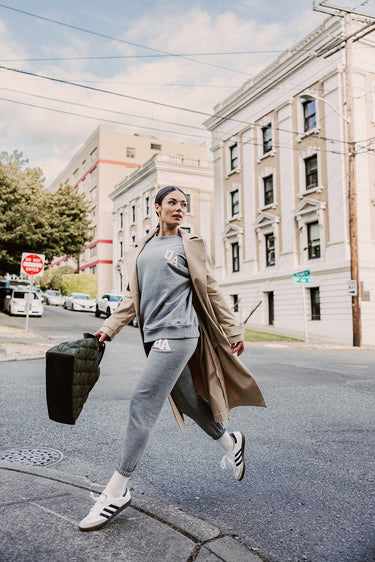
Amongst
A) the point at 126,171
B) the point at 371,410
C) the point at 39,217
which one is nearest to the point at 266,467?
the point at 371,410

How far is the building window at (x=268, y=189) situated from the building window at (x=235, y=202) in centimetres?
276

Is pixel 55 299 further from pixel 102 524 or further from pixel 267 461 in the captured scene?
pixel 102 524

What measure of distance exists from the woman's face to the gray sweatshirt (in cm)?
15

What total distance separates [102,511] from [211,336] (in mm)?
1207

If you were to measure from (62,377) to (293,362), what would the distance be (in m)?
9.47

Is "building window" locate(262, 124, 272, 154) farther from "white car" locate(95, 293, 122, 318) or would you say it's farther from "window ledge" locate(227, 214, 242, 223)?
"white car" locate(95, 293, 122, 318)

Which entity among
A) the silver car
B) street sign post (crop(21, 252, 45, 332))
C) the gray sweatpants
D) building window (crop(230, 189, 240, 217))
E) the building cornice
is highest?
the building cornice

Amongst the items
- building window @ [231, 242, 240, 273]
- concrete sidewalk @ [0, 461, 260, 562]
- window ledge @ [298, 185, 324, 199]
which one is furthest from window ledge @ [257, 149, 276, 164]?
concrete sidewalk @ [0, 461, 260, 562]

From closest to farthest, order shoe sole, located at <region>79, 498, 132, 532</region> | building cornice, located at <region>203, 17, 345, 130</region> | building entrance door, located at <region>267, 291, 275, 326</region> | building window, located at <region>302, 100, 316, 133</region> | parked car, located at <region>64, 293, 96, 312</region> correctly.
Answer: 1. shoe sole, located at <region>79, 498, 132, 532</region>
2. building cornice, located at <region>203, 17, 345, 130</region>
3. building window, located at <region>302, 100, 316, 133</region>
4. building entrance door, located at <region>267, 291, 275, 326</region>
5. parked car, located at <region>64, 293, 96, 312</region>

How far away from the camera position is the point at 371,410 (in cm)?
608

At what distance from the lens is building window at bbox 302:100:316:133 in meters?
26.4

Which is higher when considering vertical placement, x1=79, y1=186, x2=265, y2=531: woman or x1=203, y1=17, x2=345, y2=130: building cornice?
x1=203, y1=17, x2=345, y2=130: building cornice

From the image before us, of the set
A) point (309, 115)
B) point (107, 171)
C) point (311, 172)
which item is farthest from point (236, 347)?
point (107, 171)

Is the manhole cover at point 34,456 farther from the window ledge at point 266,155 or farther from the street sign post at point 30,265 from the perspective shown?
the window ledge at point 266,155
